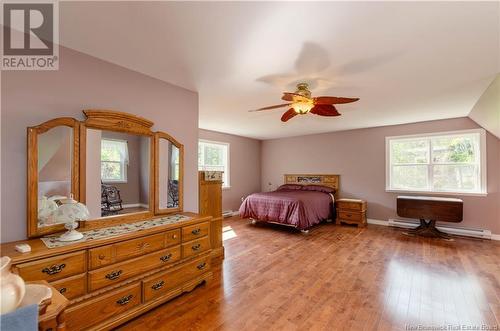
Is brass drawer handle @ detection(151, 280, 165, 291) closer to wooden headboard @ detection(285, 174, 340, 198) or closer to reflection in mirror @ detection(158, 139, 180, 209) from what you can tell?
reflection in mirror @ detection(158, 139, 180, 209)

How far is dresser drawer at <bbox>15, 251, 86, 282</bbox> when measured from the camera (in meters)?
1.41

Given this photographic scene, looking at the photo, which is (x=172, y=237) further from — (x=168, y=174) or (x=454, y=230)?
(x=454, y=230)

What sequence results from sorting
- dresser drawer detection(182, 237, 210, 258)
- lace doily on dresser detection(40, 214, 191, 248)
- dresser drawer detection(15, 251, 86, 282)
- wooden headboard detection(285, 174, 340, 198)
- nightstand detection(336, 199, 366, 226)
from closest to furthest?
dresser drawer detection(15, 251, 86, 282), lace doily on dresser detection(40, 214, 191, 248), dresser drawer detection(182, 237, 210, 258), nightstand detection(336, 199, 366, 226), wooden headboard detection(285, 174, 340, 198)

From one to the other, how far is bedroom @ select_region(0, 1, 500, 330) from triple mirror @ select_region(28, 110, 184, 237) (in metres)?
0.02

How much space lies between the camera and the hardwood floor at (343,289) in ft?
6.27

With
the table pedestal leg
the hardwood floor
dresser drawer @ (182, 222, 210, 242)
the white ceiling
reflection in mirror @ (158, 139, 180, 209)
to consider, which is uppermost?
the white ceiling

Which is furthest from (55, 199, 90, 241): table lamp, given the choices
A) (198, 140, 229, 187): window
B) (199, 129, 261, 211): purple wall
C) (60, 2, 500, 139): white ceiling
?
(199, 129, 261, 211): purple wall

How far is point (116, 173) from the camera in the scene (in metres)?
2.32

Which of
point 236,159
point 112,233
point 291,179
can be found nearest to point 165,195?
point 112,233

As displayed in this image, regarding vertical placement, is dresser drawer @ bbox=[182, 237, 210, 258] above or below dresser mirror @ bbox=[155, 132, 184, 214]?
below

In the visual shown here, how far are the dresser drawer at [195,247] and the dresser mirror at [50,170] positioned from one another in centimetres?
105

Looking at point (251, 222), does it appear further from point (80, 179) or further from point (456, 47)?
point (456, 47)

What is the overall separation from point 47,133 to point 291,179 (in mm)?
5660

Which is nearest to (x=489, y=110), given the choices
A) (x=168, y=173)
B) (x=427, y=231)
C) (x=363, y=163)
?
(x=427, y=231)
